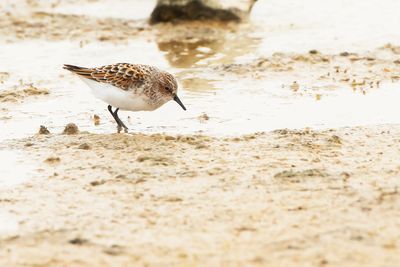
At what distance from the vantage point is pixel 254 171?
7930 mm

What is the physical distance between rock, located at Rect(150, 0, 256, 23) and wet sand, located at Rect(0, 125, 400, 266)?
6.55 metres

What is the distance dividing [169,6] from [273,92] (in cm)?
496

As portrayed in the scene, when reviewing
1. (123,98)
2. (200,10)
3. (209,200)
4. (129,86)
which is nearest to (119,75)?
(129,86)

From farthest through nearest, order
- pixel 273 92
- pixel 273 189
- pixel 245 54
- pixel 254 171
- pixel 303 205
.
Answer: pixel 245 54, pixel 273 92, pixel 254 171, pixel 273 189, pixel 303 205

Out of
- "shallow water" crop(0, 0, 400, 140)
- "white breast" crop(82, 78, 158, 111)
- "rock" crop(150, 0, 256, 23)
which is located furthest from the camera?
"rock" crop(150, 0, 256, 23)

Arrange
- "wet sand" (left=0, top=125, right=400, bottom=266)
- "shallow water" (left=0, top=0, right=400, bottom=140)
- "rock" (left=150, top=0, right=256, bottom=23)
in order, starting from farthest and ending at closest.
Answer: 1. "rock" (left=150, top=0, right=256, bottom=23)
2. "shallow water" (left=0, top=0, right=400, bottom=140)
3. "wet sand" (left=0, top=125, right=400, bottom=266)

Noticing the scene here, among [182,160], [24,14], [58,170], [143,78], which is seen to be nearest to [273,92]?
[143,78]

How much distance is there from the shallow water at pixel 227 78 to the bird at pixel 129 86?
0.35 m

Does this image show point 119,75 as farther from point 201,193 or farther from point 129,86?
point 201,193

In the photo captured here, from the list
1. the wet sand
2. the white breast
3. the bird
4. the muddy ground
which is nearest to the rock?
the muddy ground

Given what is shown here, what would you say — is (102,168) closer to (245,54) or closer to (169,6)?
(245,54)

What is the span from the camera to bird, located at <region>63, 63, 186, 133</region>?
9633 mm

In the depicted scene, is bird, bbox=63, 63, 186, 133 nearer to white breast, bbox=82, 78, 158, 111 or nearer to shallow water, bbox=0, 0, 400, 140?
white breast, bbox=82, 78, 158, 111

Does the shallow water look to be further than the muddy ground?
Yes
